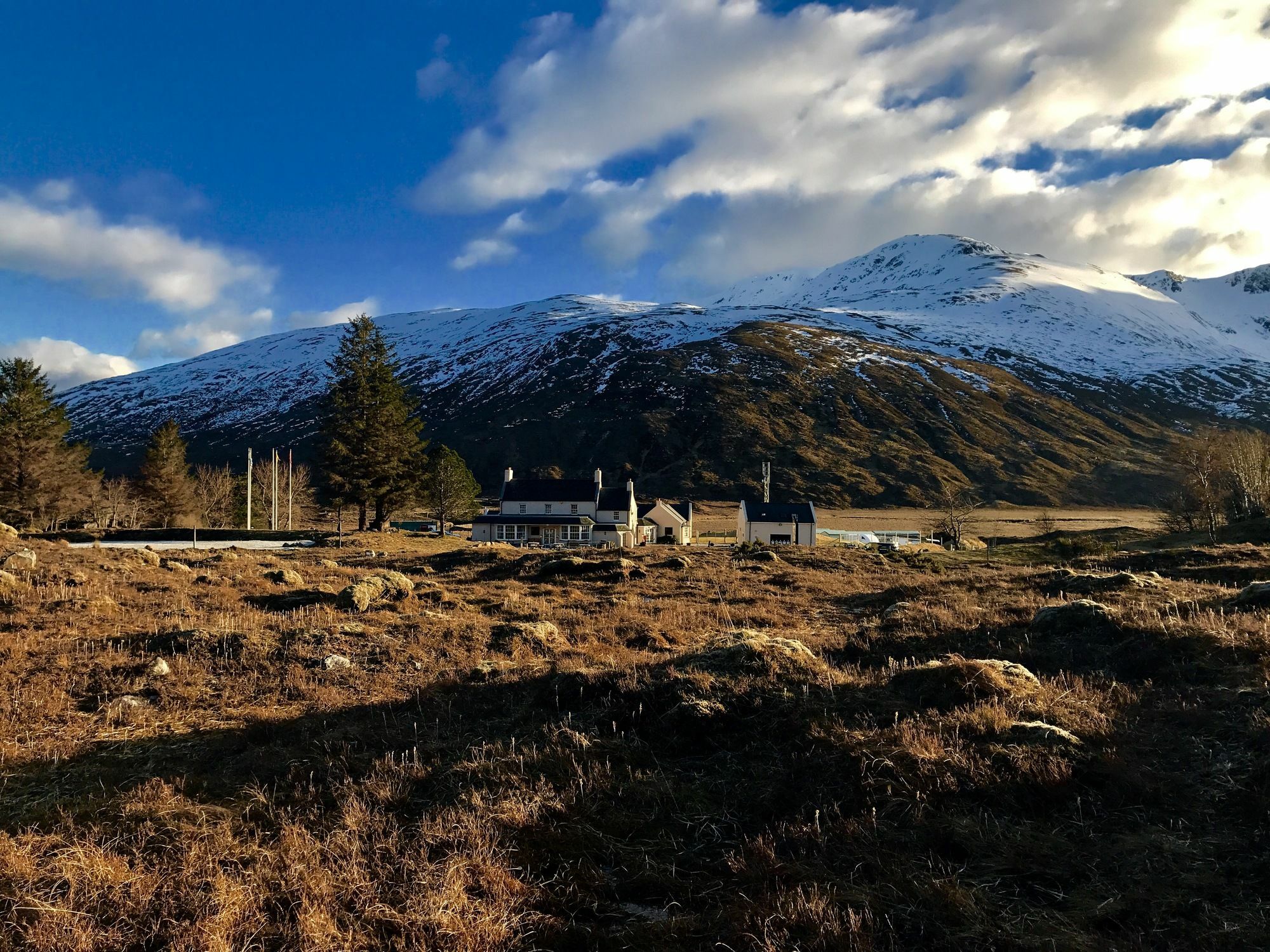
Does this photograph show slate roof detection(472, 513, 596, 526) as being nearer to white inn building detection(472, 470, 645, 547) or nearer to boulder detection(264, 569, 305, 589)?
white inn building detection(472, 470, 645, 547)

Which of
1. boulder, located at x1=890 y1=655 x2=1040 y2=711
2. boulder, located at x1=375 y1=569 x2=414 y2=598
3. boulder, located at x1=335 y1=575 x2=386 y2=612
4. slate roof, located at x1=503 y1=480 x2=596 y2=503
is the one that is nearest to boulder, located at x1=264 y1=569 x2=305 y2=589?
boulder, located at x1=375 y1=569 x2=414 y2=598

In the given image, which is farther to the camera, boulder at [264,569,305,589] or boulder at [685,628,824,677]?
boulder at [264,569,305,589]

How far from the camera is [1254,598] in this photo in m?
12.5

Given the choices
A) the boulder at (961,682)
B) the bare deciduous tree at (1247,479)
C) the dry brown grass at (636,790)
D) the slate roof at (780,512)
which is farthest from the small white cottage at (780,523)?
the boulder at (961,682)

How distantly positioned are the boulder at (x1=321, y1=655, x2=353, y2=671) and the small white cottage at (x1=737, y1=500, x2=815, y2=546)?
60020mm

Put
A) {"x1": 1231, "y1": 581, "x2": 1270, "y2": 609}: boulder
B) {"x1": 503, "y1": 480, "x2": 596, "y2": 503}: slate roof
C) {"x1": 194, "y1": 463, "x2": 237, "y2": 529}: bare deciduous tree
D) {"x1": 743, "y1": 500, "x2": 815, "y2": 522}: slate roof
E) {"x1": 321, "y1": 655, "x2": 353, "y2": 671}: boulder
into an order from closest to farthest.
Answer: {"x1": 321, "y1": 655, "x2": 353, "y2": 671}: boulder
{"x1": 1231, "y1": 581, "x2": 1270, "y2": 609}: boulder
{"x1": 743, "y1": 500, "x2": 815, "y2": 522}: slate roof
{"x1": 194, "y1": 463, "x2": 237, "y2": 529}: bare deciduous tree
{"x1": 503, "y1": 480, "x2": 596, "y2": 503}: slate roof

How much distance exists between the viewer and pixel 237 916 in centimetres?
428

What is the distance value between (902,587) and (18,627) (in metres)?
21.6

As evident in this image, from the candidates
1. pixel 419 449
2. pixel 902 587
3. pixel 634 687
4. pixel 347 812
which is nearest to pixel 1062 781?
pixel 634 687

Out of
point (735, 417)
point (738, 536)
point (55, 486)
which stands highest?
point (735, 417)

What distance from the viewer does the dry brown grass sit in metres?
4.27

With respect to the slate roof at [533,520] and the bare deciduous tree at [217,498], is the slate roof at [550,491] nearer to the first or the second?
the slate roof at [533,520]

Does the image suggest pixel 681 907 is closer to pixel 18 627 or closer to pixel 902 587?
pixel 18 627

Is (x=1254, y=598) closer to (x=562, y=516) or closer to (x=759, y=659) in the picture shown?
(x=759, y=659)
